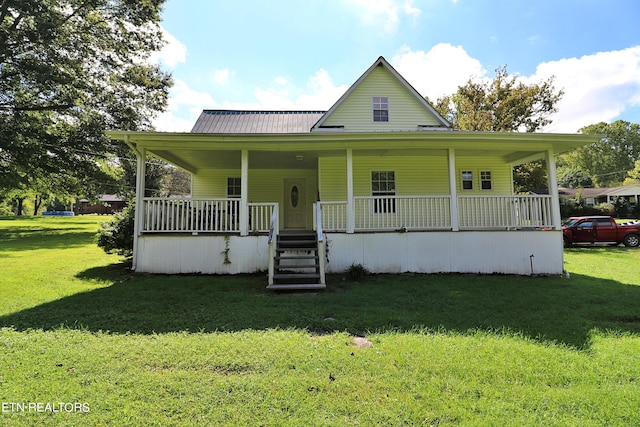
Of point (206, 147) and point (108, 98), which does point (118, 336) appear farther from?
point (108, 98)

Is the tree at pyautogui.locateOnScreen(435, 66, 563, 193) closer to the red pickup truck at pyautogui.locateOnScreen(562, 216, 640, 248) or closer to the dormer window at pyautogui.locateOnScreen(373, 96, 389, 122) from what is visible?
the red pickup truck at pyautogui.locateOnScreen(562, 216, 640, 248)

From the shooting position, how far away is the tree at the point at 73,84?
15008 mm

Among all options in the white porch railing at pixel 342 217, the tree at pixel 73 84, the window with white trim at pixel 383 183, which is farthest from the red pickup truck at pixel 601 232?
the tree at pixel 73 84

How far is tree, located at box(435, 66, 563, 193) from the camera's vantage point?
20.6m

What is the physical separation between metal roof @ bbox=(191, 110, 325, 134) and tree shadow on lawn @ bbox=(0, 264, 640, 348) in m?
7.45

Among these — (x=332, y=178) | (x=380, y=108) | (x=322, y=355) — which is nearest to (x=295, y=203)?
(x=332, y=178)

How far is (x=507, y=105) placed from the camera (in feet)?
68.7

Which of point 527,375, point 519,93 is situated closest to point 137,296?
point 527,375

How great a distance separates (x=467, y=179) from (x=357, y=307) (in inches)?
332

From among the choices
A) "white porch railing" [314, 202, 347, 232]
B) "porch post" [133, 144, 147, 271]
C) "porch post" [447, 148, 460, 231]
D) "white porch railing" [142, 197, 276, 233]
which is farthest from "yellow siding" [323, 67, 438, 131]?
"porch post" [133, 144, 147, 271]

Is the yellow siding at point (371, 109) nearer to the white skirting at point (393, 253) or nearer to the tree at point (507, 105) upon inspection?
the white skirting at point (393, 253)

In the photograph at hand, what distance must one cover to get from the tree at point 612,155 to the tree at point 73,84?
78105 millimetres

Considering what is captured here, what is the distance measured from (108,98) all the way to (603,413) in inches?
901

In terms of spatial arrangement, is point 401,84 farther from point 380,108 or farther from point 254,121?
point 254,121
